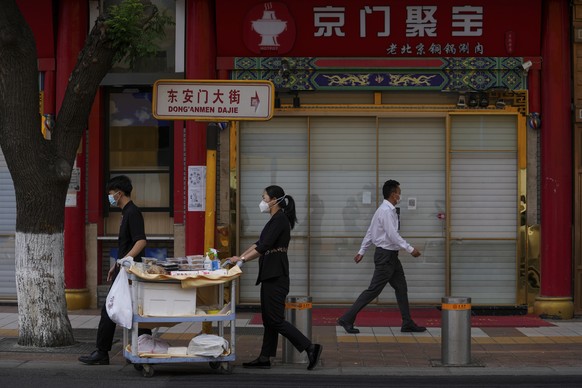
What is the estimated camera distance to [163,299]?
939cm

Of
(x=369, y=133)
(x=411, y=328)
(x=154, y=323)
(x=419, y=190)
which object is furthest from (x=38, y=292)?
(x=419, y=190)

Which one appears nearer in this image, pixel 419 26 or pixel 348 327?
pixel 348 327

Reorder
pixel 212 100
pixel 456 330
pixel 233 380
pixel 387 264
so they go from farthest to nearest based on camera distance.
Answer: pixel 387 264
pixel 212 100
pixel 456 330
pixel 233 380

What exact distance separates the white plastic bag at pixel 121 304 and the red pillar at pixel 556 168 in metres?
6.72

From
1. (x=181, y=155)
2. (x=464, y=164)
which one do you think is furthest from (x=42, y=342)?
(x=464, y=164)

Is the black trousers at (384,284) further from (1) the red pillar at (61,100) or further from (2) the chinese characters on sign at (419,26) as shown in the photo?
(1) the red pillar at (61,100)

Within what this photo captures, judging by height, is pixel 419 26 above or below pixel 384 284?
above

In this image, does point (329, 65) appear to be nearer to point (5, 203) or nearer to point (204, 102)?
point (204, 102)

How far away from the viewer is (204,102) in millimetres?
10469

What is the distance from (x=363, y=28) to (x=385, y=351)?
205 inches

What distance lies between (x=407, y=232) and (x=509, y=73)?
2748 millimetres

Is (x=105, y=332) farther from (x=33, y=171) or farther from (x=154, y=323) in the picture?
(x=33, y=171)

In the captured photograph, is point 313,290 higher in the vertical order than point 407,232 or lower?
lower

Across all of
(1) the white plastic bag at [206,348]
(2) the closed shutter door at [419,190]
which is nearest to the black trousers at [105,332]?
(1) the white plastic bag at [206,348]
